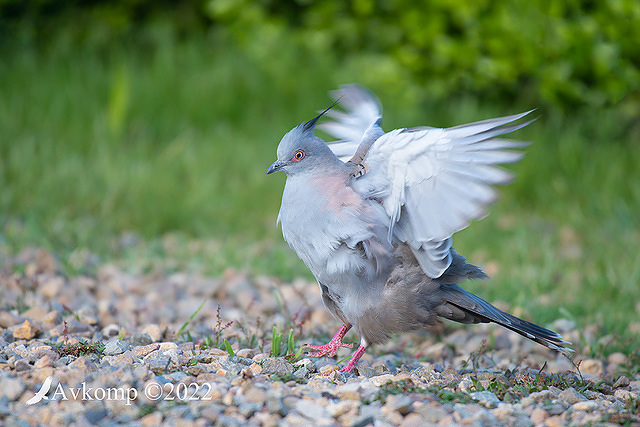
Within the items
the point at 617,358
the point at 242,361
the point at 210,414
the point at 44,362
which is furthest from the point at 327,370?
the point at 617,358

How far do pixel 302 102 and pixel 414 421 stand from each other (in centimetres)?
557

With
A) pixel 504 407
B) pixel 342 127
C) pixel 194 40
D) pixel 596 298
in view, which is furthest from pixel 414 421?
pixel 194 40

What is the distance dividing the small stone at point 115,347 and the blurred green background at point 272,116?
1.56m

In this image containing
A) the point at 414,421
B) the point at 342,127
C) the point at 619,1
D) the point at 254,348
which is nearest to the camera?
the point at 414,421

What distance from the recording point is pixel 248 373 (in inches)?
99.4

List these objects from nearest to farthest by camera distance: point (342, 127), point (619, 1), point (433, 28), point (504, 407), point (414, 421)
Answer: point (414, 421) → point (504, 407) → point (342, 127) → point (619, 1) → point (433, 28)

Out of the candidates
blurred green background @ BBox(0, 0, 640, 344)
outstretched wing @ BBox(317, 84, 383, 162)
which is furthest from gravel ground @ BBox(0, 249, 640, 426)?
outstretched wing @ BBox(317, 84, 383, 162)

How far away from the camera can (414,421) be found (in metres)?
2.27

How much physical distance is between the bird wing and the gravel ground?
57 centimetres

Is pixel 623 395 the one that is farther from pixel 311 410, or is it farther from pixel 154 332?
pixel 154 332

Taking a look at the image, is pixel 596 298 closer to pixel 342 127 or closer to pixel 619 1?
pixel 342 127

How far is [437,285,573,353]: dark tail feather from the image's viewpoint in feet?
9.63

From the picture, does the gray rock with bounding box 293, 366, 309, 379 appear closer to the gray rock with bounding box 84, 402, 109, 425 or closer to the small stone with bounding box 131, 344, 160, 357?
the small stone with bounding box 131, 344, 160, 357

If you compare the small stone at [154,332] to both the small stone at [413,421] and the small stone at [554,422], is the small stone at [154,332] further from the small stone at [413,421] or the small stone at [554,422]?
the small stone at [554,422]
